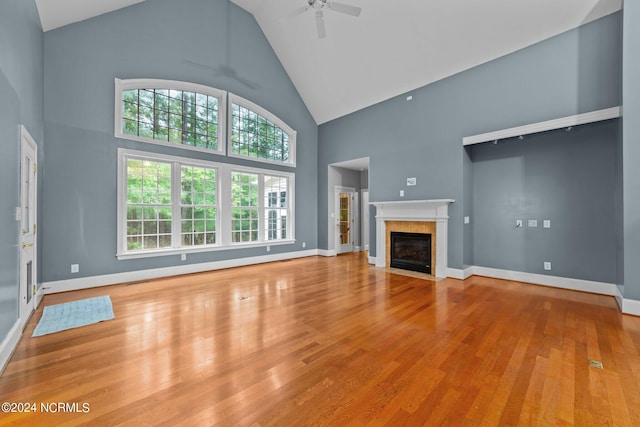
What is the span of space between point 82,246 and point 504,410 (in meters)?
5.69

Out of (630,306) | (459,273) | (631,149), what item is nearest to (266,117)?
(459,273)

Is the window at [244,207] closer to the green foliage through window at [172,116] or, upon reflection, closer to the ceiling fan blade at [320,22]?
the green foliage through window at [172,116]

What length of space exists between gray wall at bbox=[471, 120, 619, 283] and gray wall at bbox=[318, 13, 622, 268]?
462 mm


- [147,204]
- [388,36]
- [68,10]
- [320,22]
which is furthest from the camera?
[388,36]

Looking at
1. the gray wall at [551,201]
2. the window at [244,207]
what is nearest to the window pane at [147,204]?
the window at [244,207]

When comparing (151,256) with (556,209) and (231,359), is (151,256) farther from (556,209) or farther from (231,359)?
(556,209)

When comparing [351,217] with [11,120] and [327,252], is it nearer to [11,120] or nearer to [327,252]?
[327,252]

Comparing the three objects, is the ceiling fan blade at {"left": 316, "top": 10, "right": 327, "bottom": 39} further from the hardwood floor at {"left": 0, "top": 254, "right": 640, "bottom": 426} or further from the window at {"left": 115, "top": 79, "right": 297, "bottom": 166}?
the hardwood floor at {"left": 0, "top": 254, "right": 640, "bottom": 426}

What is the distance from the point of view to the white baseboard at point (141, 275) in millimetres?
4051

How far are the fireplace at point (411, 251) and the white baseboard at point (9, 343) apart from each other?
5701 millimetres

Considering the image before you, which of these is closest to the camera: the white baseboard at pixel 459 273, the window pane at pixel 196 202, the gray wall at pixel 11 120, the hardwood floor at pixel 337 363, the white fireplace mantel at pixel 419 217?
the hardwood floor at pixel 337 363

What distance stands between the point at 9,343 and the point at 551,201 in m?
7.07

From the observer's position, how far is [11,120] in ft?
7.85

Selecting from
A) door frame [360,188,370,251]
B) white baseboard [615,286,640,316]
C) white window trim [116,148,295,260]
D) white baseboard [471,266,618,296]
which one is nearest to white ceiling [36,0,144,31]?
white window trim [116,148,295,260]
